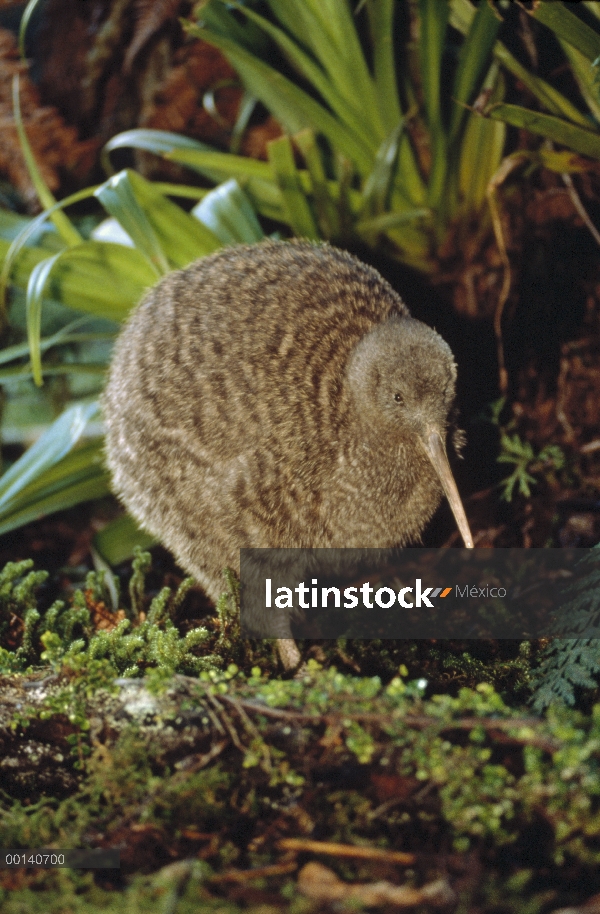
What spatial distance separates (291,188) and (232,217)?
0.71ft

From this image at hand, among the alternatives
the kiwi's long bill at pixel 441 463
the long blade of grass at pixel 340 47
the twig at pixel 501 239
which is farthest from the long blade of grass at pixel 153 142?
the kiwi's long bill at pixel 441 463

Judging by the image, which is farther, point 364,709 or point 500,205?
point 500,205

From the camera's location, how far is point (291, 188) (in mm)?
2445

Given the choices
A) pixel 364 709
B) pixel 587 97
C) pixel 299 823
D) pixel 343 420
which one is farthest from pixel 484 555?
pixel 587 97

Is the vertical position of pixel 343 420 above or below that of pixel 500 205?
below

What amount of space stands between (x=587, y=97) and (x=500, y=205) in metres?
0.41

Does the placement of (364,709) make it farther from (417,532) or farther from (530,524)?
(530,524)

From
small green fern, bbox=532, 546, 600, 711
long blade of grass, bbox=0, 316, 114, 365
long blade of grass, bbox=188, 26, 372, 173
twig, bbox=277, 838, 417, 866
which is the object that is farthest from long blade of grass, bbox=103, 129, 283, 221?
twig, bbox=277, 838, 417, 866

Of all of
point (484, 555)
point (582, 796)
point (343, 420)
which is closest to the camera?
point (582, 796)

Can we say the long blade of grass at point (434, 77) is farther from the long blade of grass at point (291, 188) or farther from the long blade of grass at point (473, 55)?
the long blade of grass at point (291, 188)

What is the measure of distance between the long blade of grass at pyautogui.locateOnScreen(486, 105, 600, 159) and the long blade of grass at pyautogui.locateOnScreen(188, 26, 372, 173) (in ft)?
1.95

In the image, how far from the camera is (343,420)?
1.92 m

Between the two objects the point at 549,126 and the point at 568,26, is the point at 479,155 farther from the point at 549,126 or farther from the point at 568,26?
the point at 568,26

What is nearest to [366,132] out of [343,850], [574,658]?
[574,658]
